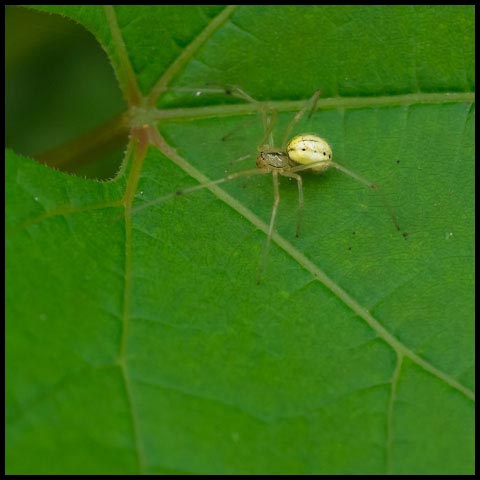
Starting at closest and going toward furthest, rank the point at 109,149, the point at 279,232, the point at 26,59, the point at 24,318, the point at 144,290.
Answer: the point at 24,318, the point at 144,290, the point at 279,232, the point at 109,149, the point at 26,59

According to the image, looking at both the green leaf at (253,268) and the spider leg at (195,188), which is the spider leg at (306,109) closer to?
the green leaf at (253,268)

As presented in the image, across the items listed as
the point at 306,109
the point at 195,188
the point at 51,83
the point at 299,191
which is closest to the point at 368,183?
the point at 299,191

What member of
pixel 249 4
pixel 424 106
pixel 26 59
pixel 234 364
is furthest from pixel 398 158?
pixel 26 59

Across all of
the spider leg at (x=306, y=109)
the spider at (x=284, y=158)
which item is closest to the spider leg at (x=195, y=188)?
the spider at (x=284, y=158)

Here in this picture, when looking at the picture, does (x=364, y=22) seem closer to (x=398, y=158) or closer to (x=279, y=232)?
(x=398, y=158)

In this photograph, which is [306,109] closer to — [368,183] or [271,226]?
[368,183]
